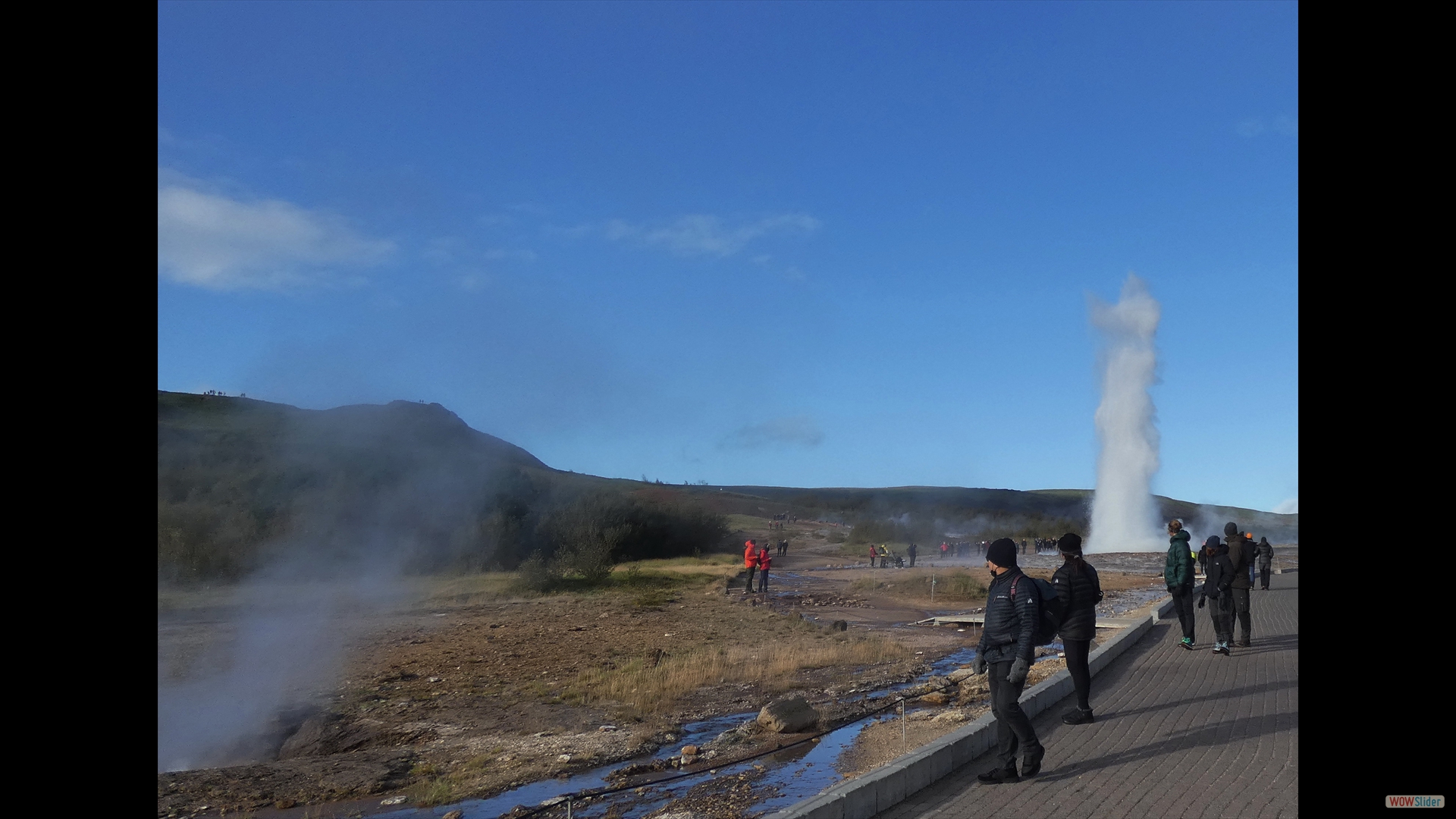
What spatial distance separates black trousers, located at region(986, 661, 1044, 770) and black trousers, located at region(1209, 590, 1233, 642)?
6.92 m

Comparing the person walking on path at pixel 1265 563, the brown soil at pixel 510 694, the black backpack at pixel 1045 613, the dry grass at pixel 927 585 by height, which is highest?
the black backpack at pixel 1045 613

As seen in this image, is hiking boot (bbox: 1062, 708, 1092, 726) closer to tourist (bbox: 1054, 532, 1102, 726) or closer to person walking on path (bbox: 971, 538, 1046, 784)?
tourist (bbox: 1054, 532, 1102, 726)

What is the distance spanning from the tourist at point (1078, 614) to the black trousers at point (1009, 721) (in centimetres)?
179

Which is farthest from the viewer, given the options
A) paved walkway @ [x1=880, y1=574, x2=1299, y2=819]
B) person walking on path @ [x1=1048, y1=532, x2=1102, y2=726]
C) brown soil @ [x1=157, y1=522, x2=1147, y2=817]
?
brown soil @ [x1=157, y1=522, x2=1147, y2=817]

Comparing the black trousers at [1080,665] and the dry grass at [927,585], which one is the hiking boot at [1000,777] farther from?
the dry grass at [927,585]

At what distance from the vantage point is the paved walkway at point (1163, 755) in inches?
228

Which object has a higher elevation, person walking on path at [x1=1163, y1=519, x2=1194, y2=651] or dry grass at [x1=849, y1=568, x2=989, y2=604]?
person walking on path at [x1=1163, y1=519, x2=1194, y2=651]

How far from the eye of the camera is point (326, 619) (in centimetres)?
2125

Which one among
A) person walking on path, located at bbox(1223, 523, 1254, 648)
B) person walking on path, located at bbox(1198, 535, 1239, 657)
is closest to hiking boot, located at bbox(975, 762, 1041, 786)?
person walking on path, located at bbox(1198, 535, 1239, 657)

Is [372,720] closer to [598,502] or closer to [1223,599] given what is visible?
[1223,599]

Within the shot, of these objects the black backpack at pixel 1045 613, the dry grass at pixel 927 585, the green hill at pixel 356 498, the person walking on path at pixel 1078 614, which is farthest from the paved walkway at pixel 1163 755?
the dry grass at pixel 927 585

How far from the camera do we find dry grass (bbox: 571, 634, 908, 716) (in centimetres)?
1359
